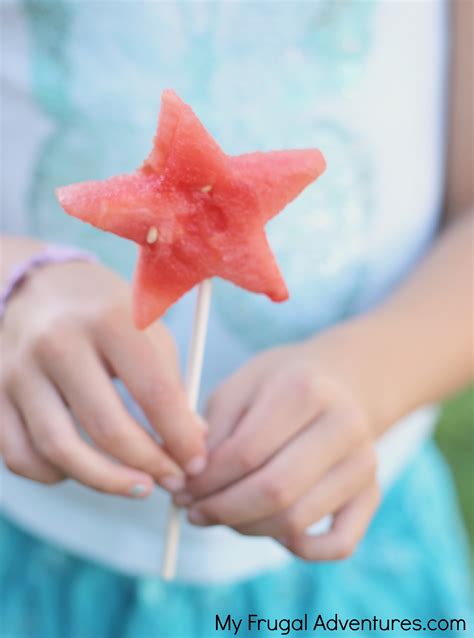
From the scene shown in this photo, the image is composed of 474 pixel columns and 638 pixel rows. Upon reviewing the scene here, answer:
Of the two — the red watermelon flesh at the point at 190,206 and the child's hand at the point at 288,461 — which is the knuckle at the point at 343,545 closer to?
the child's hand at the point at 288,461

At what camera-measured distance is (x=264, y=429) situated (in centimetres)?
68

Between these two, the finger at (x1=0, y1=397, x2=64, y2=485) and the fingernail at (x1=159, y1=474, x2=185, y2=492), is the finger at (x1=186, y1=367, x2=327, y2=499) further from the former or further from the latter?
the finger at (x1=0, y1=397, x2=64, y2=485)

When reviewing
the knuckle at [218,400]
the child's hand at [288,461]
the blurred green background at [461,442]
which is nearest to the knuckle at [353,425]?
the child's hand at [288,461]

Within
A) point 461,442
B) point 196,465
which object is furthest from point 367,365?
point 461,442

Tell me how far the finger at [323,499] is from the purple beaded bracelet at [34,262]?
303 mm

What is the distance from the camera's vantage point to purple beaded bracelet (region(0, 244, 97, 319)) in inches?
29.2

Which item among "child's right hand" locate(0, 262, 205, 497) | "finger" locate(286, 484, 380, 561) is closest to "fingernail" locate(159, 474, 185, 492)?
"child's right hand" locate(0, 262, 205, 497)

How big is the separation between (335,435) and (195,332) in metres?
0.17

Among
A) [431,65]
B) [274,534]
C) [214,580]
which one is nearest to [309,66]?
[431,65]

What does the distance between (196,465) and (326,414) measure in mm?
127

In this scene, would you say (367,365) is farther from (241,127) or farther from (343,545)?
(241,127)

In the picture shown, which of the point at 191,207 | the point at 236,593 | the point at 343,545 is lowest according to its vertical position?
the point at 236,593

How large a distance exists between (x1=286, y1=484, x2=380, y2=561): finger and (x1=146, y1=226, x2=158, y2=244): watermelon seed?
32cm

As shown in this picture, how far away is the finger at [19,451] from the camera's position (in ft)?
2.24
